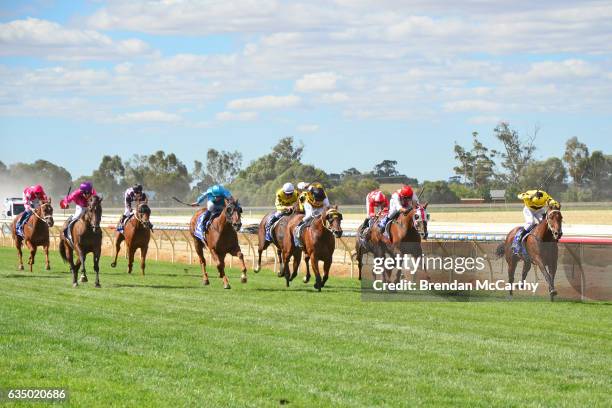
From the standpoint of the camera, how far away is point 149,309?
15656 millimetres

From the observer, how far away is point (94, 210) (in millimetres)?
19625

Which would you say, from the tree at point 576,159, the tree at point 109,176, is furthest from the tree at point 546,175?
the tree at point 109,176

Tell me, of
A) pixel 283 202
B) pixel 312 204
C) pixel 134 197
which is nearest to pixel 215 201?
pixel 283 202

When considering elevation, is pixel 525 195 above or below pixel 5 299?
above

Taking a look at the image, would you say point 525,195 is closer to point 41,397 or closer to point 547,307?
point 547,307

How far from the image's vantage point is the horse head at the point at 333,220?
61.4 feet

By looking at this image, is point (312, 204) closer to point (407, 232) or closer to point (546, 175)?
point (407, 232)

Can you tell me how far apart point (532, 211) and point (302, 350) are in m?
8.01

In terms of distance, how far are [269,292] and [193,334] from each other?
6380 mm

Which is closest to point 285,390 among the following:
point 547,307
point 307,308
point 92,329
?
point 92,329

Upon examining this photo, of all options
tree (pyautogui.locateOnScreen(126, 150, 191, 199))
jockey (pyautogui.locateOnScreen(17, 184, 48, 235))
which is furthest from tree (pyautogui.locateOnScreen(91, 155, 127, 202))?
jockey (pyautogui.locateOnScreen(17, 184, 48, 235))

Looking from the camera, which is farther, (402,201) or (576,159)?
(576,159)

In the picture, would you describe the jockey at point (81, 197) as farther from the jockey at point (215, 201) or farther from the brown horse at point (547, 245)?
the brown horse at point (547, 245)

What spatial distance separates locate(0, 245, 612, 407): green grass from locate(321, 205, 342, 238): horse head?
126 cm
